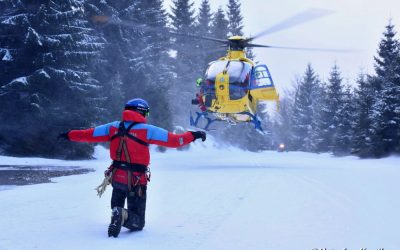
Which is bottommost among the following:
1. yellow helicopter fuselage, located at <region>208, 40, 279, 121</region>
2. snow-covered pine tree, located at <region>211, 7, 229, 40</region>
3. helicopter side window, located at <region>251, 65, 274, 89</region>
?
yellow helicopter fuselage, located at <region>208, 40, 279, 121</region>

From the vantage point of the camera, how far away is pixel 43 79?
1931 cm

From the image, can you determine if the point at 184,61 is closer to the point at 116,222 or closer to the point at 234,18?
the point at 234,18

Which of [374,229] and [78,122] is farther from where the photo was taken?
[78,122]

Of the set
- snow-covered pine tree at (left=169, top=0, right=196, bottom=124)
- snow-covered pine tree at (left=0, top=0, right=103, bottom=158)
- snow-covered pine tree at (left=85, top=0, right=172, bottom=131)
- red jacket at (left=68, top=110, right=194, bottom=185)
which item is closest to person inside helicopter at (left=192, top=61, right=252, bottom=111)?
snow-covered pine tree at (left=0, top=0, right=103, bottom=158)

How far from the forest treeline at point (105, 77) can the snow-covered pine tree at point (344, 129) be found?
0.32ft

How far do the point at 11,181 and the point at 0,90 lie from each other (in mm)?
10240

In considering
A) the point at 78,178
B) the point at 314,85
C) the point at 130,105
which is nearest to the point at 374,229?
the point at 130,105

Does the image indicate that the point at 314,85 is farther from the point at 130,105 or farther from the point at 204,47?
the point at 130,105

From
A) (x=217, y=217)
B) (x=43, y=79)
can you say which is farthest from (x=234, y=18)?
(x=217, y=217)

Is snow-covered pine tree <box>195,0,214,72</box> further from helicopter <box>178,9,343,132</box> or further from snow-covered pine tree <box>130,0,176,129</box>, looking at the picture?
helicopter <box>178,9,343,132</box>

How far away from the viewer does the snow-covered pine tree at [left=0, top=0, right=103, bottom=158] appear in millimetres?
19328

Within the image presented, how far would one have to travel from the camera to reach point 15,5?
20141 mm

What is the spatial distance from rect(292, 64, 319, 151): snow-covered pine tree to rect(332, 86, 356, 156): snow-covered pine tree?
15376 millimetres

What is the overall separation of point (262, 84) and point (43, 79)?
32.9 feet
